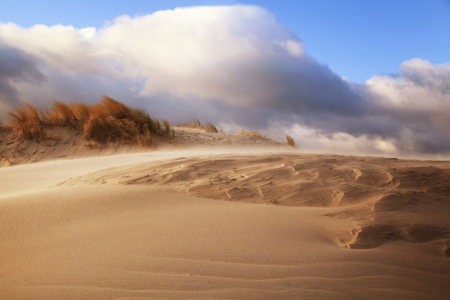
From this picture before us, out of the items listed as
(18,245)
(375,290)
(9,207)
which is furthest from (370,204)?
(9,207)

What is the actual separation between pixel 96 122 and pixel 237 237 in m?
8.38

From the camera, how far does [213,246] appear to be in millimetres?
1913

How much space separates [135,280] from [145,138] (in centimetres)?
797

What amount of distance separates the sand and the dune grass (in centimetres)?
612

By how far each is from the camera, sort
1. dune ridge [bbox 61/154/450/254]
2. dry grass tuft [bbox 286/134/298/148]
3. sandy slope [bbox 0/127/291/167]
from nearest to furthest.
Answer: dune ridge [bbox 61/154/450/254] → sandy slope [bbox 0/127/291/167] → dry grass tuft [bbox 286/134/298/148]

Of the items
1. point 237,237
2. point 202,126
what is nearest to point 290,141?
point 202,126

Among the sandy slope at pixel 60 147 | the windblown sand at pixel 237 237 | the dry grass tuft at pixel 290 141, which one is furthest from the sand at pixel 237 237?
the dry grass tuft at pixel 290 141

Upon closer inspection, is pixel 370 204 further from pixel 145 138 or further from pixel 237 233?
pixel 145 138

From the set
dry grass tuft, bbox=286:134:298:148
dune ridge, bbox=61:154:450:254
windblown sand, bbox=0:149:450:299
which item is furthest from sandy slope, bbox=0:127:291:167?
windblown sand, bbox=0:149:450:299

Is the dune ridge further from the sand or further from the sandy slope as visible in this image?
the sandy slope

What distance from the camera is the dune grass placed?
9.04 m

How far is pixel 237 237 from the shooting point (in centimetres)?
205

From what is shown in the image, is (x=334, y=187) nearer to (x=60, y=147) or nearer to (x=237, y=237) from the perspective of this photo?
(x=237, y=237)

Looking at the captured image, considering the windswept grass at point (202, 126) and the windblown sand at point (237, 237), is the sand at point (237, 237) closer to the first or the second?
the windblown sand at point (237, 237)
